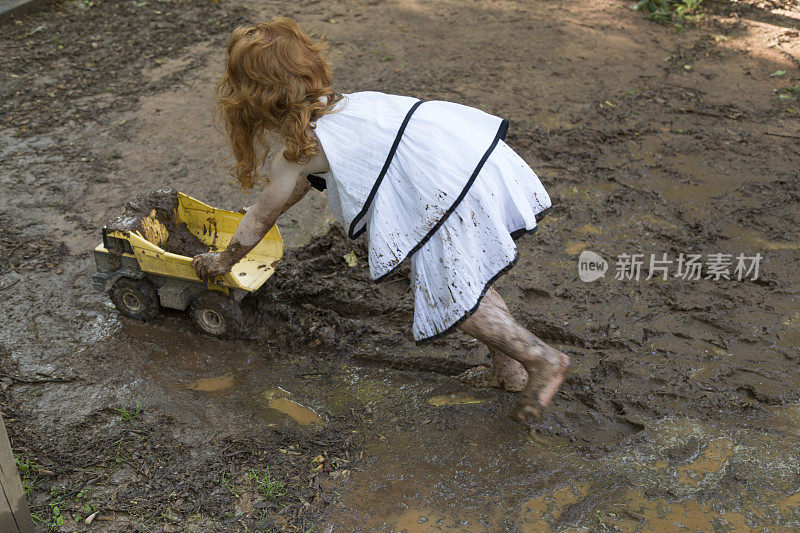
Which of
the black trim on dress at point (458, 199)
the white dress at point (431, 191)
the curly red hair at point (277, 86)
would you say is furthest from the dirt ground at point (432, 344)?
the curly red hair at point (277, 86)

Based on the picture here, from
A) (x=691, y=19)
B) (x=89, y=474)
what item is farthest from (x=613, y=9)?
(x=89, y=474)

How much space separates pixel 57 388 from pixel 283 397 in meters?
1.14

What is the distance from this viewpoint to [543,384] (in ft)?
9.21

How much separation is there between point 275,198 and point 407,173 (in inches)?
22.3

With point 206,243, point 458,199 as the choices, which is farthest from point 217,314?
point 458,199

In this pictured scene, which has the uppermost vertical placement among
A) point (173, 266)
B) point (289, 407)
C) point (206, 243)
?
point (173, 266)

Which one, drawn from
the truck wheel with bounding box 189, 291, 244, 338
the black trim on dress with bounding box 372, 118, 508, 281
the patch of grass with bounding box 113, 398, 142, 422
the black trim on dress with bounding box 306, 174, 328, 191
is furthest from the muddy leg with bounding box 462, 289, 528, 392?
the patch of grass with bounding box 113, 398, 142, 422

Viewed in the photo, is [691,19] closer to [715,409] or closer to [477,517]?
[715,409]

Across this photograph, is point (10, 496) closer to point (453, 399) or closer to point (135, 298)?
point (135, 298)

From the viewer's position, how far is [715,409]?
3039 mm

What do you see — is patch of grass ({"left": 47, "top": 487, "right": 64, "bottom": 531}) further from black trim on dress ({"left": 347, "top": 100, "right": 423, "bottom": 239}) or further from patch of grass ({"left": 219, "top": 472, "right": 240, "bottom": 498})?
black trim on dress ({"left": 347, "top": 100, "right": 423, "bottom": 239})

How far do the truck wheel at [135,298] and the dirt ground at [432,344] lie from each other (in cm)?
11

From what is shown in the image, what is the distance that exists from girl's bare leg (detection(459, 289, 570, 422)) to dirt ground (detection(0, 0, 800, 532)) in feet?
0.89

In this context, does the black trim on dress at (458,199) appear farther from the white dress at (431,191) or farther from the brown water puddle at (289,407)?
the brown water puddle at (289,407)
